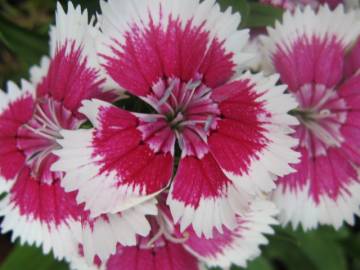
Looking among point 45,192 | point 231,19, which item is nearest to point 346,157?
point 231,19

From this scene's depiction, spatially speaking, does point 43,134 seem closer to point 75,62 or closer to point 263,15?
point 75,62

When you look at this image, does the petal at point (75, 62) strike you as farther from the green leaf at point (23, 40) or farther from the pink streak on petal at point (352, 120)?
the pink streak on petal at point (352, 120)

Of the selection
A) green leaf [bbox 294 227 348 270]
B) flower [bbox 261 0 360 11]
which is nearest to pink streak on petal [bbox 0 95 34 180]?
flower [bbox 261 0 360 11]

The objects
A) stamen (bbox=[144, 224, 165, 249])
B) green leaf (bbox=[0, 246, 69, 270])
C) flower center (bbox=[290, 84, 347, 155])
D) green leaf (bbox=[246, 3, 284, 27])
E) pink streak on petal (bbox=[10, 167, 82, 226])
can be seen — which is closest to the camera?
pink streak on petal (bbox=[10, 167, 82, 226])

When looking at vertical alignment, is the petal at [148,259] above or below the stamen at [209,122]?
below

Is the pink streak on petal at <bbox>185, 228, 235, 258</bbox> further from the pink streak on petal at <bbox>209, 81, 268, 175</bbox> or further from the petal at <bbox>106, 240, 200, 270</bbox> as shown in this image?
the pink streak on petal at <bbox>209, 81, 268, 175</bbox>

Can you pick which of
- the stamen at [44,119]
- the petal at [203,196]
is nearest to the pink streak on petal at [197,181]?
the petal at [203,196]

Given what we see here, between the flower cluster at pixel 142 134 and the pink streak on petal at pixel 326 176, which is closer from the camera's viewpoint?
the flower cluster at pixel 142 134
